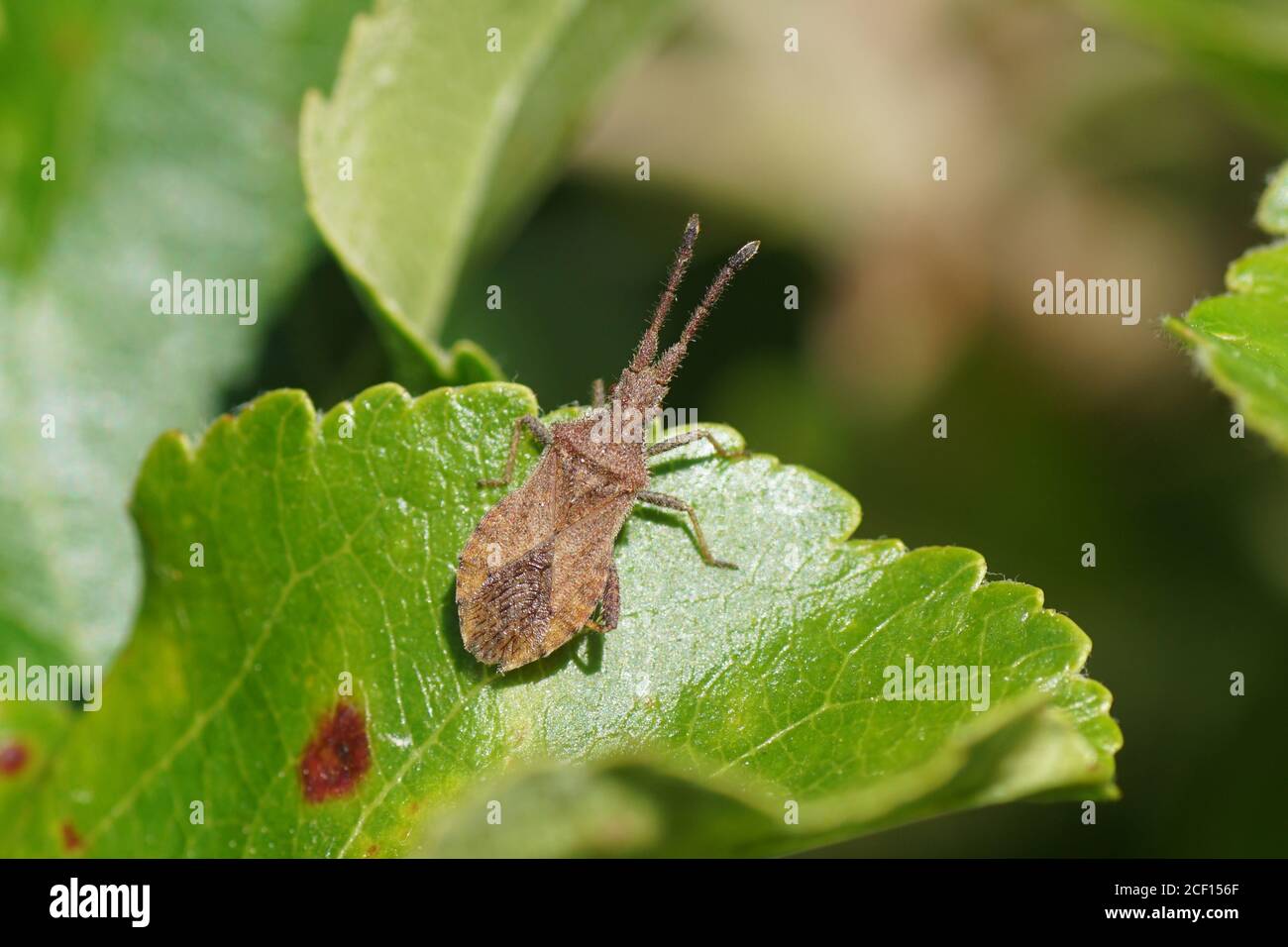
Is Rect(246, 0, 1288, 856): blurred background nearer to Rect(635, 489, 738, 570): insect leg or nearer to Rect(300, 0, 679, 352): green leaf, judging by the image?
Rect(300, 0, 679, 352): green leaf

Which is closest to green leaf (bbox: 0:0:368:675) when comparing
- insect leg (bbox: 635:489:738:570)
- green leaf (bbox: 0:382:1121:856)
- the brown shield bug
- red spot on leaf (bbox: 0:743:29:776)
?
red spot on leaf (bbox: 0:743:29:776)

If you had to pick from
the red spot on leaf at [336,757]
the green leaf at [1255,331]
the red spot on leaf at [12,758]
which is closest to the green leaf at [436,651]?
the red spot on leaf at [336,757]

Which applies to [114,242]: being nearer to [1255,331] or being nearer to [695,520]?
[695,520]

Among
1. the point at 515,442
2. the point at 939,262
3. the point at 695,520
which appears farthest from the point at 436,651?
the point at 939,262
